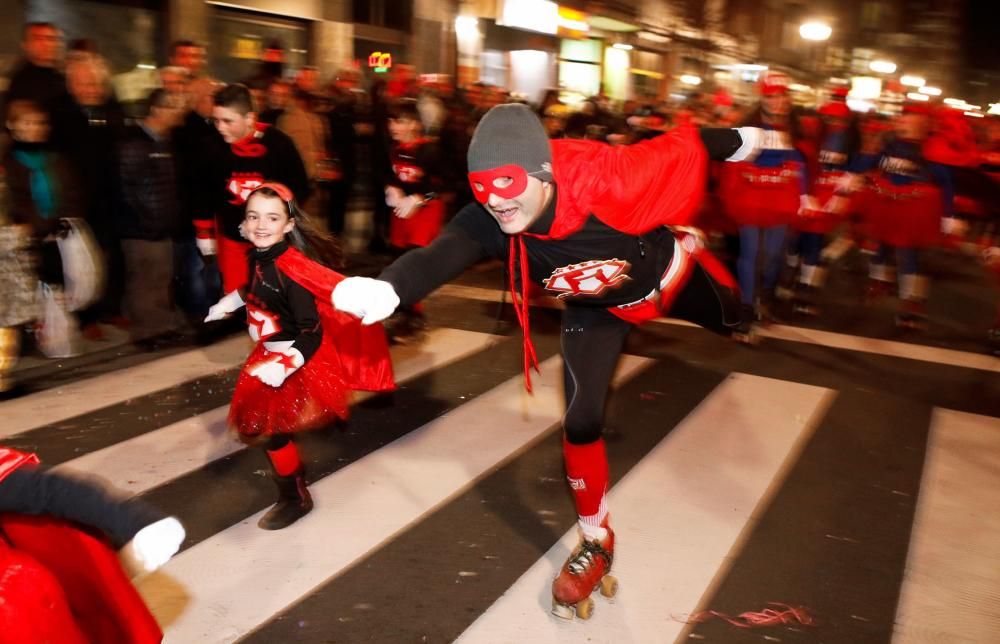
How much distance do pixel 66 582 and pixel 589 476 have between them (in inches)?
76.7

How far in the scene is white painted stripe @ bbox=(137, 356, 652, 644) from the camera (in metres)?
3.42

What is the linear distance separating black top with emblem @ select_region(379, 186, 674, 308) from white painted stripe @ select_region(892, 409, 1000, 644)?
170 centimetres

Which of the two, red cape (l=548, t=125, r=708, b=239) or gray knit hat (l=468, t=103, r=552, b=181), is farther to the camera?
red cape (l=548, t=125, r=708, b=239)

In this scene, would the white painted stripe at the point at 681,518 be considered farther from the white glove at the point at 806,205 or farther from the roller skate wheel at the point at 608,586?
the white glove at the point at 806,205

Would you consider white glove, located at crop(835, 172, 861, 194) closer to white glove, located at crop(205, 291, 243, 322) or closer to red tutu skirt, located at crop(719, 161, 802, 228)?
red tutu skirt, located at crop(719, 161, 802, 228)

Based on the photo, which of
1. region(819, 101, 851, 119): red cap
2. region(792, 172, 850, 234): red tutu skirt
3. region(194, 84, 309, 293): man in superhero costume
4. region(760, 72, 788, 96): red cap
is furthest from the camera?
region(819, 101, 851, 119): red cap

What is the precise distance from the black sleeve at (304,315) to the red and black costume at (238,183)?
6.79ft

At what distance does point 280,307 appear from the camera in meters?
4.01

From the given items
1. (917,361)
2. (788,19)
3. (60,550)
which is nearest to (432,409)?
(60,550)

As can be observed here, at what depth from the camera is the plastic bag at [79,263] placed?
627cm

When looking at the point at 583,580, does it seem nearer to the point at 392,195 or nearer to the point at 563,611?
the point at 563,611

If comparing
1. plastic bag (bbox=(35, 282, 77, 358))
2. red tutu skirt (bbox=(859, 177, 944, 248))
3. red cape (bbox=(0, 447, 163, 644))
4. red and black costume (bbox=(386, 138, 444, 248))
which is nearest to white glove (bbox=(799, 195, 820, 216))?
red tutu skirt (bbox=(859, 177, 944, 248))

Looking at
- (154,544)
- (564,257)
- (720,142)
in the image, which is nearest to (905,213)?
(720,142)

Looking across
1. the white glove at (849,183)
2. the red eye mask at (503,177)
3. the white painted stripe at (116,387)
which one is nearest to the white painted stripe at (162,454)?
the white painted stripe at (116,387)
